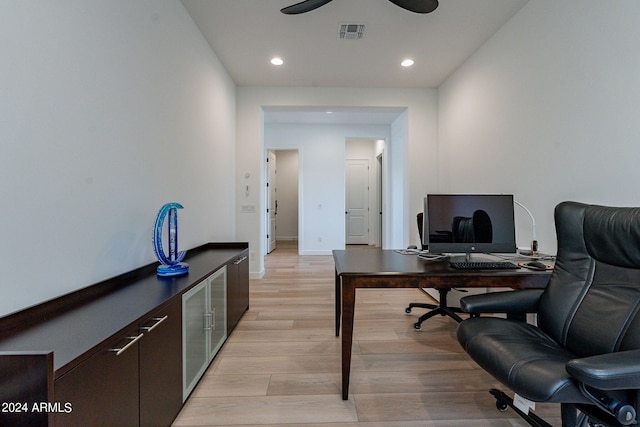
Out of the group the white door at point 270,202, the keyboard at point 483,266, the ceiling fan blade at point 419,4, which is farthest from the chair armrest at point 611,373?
the white door at point 270,202

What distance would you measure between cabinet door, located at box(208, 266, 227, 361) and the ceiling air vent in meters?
2.50

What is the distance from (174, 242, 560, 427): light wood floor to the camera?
4.95ft

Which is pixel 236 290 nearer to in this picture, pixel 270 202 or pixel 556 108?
pixel 556 108

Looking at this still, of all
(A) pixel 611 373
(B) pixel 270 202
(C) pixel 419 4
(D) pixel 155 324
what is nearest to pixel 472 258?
(A) pixel 611 373

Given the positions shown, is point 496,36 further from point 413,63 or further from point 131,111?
point 131,111

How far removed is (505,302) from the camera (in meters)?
1.55

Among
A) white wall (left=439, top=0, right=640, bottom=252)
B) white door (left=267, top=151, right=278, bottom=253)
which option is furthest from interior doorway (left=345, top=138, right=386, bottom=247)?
white wall (left=439, top=0, right=640, bottom=252)

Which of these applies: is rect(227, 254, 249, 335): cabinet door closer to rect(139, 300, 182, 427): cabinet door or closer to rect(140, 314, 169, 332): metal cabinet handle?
rect(139, 300, 182, 427): cabinet door

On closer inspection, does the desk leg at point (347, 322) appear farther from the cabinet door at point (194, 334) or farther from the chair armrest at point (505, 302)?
the cabinet door at point (194, 334)

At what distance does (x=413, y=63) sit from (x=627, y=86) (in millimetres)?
2170

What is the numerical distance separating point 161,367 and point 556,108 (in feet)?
9.95

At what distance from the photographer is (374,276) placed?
162 cm

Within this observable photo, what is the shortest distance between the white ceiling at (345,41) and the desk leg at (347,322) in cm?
234

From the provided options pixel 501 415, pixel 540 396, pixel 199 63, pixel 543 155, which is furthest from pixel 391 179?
pixel 540 396
